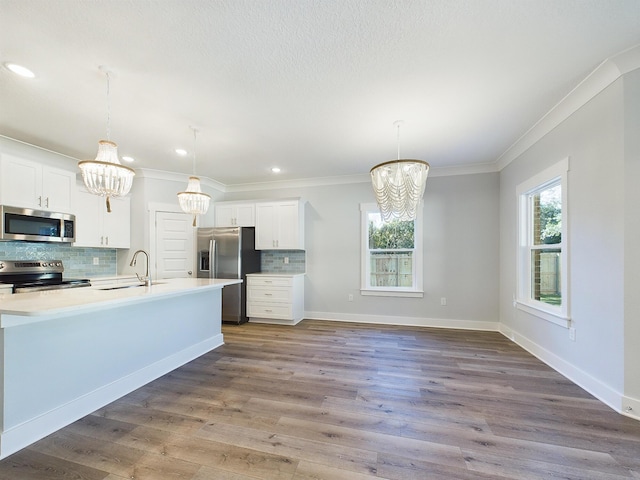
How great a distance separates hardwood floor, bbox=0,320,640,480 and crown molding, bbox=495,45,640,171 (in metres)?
2.52

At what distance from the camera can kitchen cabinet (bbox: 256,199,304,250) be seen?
4.82 m

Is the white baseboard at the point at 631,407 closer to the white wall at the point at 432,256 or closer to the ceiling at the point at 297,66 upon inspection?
the white wall at the point at 432,256

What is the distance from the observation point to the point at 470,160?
4.09 m

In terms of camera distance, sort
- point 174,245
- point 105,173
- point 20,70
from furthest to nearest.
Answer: point 174,245, point 105,173, point 20,70

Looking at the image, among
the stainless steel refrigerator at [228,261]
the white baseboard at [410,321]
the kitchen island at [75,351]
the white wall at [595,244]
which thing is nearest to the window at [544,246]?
the white wall at [595,244]

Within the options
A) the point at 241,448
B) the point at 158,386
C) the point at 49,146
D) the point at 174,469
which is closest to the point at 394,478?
the point at 241,448

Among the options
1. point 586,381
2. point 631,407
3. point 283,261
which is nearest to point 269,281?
point 283,261

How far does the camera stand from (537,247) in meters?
3.29

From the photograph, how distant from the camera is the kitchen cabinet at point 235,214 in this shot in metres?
5.05

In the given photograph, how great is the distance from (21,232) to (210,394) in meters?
2.99

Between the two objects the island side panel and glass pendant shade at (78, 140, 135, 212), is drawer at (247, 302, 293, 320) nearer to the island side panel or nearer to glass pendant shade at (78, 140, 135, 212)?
the island side panel

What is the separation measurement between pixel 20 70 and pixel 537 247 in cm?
517

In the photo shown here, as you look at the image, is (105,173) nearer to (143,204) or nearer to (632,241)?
(143,204)

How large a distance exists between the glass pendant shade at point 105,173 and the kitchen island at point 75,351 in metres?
0.83
